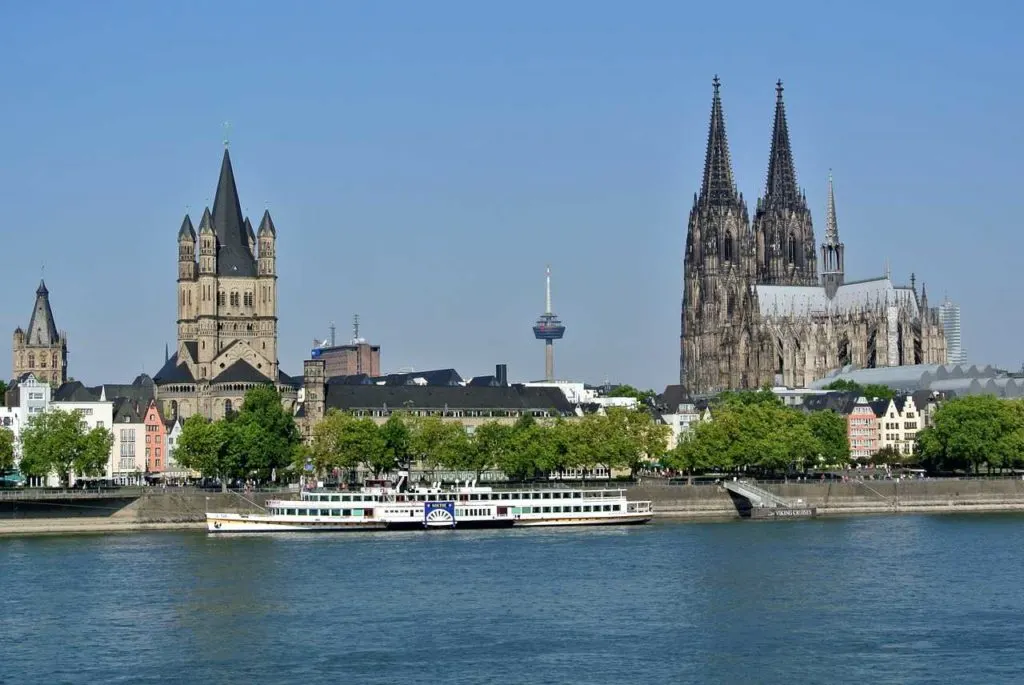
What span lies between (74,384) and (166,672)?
91135 millimetres

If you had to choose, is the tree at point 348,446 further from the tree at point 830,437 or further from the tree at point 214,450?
the tree at point 830,437

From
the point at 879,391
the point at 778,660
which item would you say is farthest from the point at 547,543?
the point at 879,391

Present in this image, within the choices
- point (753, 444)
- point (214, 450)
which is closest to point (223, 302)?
point (214, 450)

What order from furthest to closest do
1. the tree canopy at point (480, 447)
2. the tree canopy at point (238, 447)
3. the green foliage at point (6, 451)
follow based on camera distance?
the tree canopy at point (480, 447), the tree canopy at point (238, 447), the green foliage at point (6, 451)

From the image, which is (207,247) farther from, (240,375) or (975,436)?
(975,436)

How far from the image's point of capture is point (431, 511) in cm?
10106

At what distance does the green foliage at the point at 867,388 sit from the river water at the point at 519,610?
8520 centimetres

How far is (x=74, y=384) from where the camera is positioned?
142375 mm

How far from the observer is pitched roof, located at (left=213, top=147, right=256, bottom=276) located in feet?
481

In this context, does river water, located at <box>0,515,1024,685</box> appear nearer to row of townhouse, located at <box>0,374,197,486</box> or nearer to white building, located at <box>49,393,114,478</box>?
row of townhouse, located at <box>0,374,197,486</box>

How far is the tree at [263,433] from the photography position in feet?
392

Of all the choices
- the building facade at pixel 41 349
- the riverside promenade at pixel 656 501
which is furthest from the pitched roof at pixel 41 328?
the riverside promenade at pixel 656 501

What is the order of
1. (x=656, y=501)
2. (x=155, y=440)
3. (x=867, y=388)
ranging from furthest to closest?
(x=867, y=388) < (x=155, y=440) < (x=656, y=501)

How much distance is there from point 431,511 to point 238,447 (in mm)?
21398
